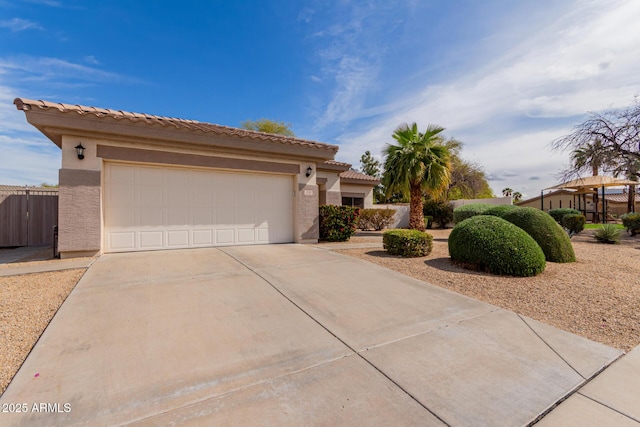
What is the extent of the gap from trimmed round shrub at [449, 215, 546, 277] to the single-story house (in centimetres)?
497

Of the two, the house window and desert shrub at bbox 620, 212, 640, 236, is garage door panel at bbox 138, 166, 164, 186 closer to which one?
the house window

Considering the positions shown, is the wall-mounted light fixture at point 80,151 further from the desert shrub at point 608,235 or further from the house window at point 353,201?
the desert shrub at point 608,235

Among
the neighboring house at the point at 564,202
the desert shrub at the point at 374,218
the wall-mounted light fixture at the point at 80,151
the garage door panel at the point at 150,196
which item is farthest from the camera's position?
the neighboring house at the point at 564,202

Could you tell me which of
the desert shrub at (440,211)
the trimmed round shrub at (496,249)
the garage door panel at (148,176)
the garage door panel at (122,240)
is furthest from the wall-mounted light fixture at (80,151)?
the desert shrub at (440,211)

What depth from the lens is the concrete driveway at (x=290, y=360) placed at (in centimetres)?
196

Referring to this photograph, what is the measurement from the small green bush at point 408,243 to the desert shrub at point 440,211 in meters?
12.6

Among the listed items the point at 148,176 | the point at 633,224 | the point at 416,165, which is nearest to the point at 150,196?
the point at 148,176

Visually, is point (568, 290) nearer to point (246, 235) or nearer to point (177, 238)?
point (246, 235)

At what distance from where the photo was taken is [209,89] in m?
13.5

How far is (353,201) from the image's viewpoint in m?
18.1

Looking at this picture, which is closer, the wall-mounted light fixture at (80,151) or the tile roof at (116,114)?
the tile roof at (116,114)

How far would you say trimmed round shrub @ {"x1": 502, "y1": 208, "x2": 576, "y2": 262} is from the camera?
724 centimetres

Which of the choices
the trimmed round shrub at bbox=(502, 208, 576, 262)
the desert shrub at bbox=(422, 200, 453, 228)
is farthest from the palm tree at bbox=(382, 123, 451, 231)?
the desert shrub at bbox=(422, 200, 453, 228)

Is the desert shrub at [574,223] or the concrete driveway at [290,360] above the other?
the desert shrub at [574,223]
